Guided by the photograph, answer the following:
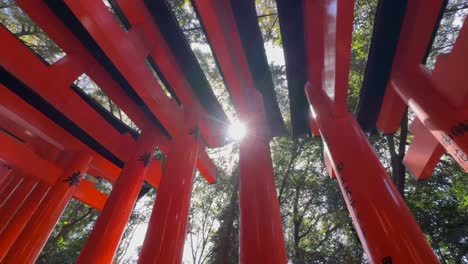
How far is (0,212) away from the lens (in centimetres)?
400

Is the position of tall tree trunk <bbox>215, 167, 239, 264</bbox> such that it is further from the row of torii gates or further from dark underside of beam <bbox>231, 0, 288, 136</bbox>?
dark underside of beam <bbox>231, 0, 288, 136</bbox>

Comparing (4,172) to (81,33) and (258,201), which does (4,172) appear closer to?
(81,33)

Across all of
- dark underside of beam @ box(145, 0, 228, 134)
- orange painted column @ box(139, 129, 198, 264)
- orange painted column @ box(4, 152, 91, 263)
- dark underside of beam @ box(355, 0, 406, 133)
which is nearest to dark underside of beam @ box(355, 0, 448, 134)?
dark underside of beam @ box(355, 0, 406, 133)

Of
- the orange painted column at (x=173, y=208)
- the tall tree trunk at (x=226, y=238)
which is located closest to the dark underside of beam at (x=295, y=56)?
the orange painted column at (x=173, y=208)

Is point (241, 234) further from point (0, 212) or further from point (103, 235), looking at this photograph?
point (0, 212)

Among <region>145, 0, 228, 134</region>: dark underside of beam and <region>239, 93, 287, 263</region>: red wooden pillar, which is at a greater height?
<region>145, 0, 228, 134</region>: dark underside of beam

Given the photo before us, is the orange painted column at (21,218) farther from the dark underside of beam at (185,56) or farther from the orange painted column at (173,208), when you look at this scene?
the dark underside of beam at (185,56)

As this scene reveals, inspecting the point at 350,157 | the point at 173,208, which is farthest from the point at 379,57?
the point at 173,208

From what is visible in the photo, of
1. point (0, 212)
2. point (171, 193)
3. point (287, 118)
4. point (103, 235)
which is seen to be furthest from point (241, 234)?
point (287, 118)

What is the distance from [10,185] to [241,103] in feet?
14.9

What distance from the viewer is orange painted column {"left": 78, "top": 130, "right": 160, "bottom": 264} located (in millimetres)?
2527

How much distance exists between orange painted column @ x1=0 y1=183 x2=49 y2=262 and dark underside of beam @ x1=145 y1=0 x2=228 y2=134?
9.77 ft

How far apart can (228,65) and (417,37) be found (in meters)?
1.72

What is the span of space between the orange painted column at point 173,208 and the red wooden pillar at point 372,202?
1.44 meters
